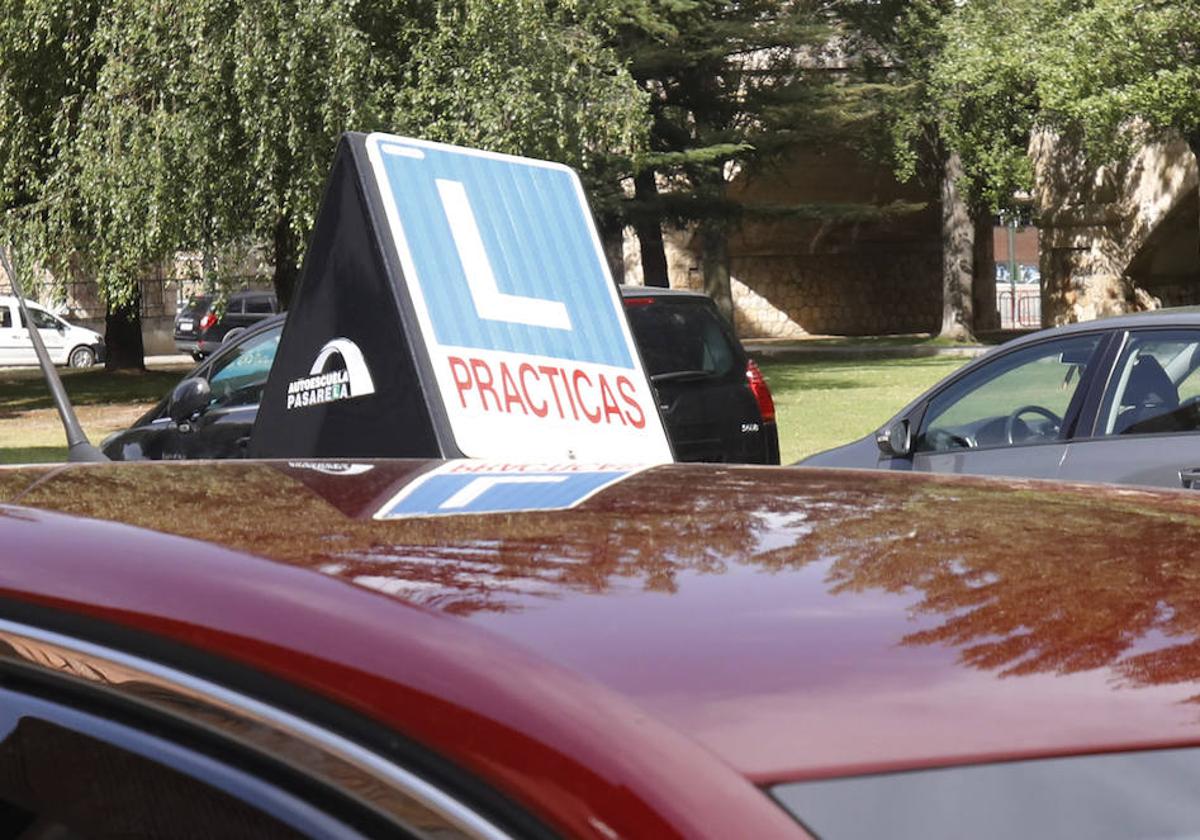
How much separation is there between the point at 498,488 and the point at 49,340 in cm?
4298

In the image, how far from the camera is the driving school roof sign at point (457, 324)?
5758 millimetres

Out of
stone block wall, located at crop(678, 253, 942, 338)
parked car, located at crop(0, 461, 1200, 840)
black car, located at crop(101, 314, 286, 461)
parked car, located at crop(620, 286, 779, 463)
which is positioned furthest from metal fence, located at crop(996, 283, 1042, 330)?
parked car, located at crop(0, 461, 1200, 840)

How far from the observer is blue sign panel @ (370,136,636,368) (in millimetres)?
5898

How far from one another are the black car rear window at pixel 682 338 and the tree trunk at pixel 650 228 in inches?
836

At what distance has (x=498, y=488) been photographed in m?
2.30

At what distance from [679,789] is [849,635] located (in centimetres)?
34

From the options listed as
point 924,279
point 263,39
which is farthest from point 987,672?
point 924,279

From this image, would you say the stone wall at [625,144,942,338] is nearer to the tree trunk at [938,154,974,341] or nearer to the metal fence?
the tree trunk at [938,154,974,341]

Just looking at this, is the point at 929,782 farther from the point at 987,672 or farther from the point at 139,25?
the point at 139,25

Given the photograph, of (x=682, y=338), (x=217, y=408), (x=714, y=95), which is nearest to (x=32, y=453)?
(x=217, y=408)

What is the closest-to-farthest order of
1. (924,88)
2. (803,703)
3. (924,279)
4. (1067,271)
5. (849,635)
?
(803,703) → (849,635) → (924,88) → (1067,271) → (924,279)

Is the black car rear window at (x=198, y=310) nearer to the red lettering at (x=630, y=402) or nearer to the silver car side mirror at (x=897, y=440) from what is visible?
the silver car side mirror at (x=897, y=440)

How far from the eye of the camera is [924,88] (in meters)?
40.1

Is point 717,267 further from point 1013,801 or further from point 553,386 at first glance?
point 1013,801
